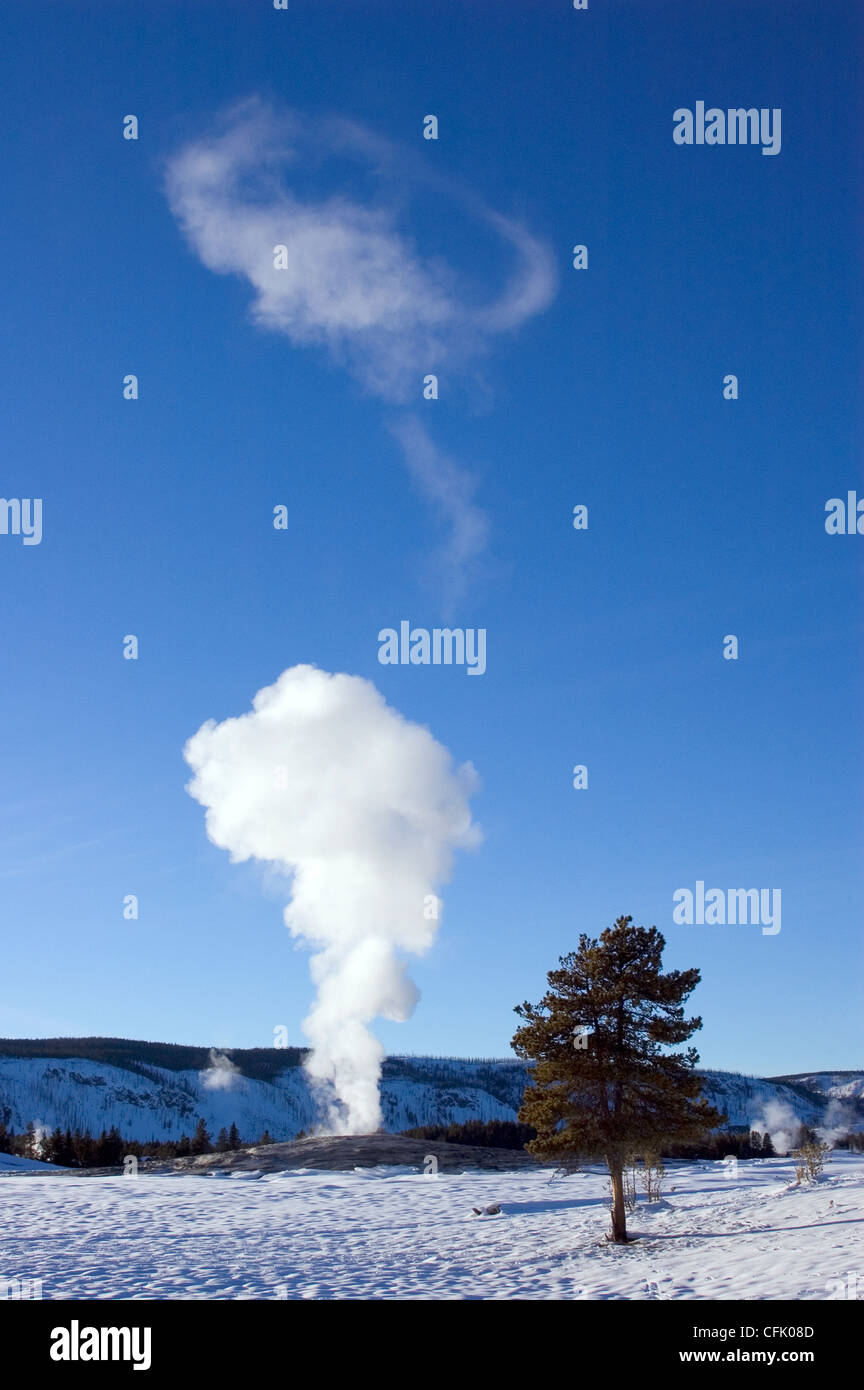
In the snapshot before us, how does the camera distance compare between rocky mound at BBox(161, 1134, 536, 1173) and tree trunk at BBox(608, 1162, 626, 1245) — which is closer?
tree trunk at BBox(608, 1162, 626, 1245)

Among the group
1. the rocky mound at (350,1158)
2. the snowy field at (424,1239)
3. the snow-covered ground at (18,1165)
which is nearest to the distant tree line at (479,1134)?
the rocky mound at (350,1158)

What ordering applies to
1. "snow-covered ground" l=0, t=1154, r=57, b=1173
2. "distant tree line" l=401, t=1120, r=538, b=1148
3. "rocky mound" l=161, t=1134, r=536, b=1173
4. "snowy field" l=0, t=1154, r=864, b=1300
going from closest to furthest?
"snowy field" l=0, t=1154, r=864, b=1300, "rocky mound" l=161, t=1134, r=536, b=1173, "snow-covered ground" l=0, t=1154, r=57, b=1173, "distant tree line" l=401, t=1120, r=538, b=1148

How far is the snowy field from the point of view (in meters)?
20.8

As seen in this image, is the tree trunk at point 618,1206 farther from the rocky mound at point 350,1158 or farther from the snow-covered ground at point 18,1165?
the snow-covered ground at point 18,1165

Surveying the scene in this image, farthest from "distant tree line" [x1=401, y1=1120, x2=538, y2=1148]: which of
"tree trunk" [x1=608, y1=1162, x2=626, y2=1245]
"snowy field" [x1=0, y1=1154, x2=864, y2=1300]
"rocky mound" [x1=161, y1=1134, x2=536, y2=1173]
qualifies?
"tree trunk" [x1=608, y1=1162, x2=626, y2=1245]

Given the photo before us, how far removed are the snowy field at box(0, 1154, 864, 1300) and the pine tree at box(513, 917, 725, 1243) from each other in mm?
2774

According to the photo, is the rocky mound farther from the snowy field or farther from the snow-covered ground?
the snow-covered ground

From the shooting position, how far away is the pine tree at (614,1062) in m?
29.6
